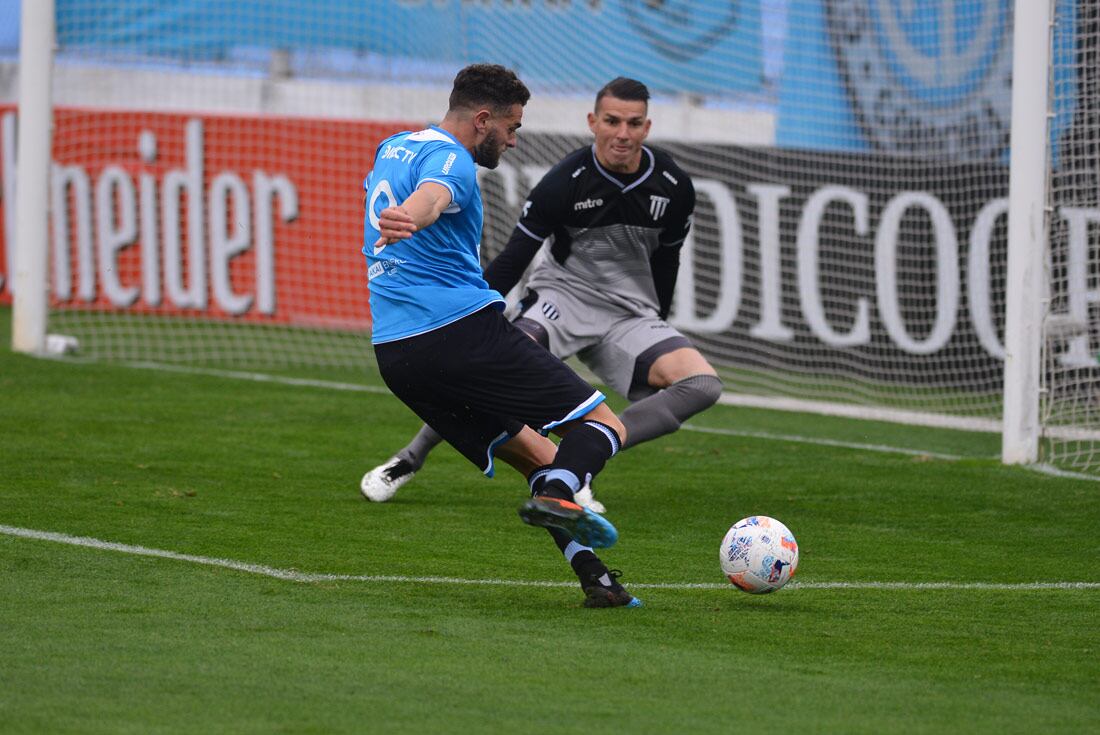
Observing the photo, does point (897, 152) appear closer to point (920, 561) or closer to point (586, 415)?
point (920, 561)

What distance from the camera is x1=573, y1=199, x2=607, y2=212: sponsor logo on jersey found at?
819 centimetres

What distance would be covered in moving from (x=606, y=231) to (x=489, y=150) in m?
2.38

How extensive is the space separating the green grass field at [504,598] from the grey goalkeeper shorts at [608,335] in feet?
2.09

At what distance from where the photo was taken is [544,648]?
5.23 metres

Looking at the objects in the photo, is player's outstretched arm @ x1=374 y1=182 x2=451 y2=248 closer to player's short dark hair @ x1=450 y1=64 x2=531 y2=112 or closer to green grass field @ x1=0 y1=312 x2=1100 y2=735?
player's short dark hair @ x1=450 y1=64 x2=531 y2=112

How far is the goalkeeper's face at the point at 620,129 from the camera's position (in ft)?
26.1

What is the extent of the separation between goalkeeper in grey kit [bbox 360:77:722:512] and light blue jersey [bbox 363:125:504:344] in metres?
1.80

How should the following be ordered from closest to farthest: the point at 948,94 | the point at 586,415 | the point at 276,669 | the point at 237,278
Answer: the point at 276,669 → the point at 586,415 → the point at 948,94 → the point at 237,278

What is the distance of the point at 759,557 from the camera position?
605cm

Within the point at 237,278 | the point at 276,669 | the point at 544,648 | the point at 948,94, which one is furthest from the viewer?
the point at 237,278

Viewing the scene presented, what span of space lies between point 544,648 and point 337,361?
10.1 metres

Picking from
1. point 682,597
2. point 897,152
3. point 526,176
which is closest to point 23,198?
point 526,176

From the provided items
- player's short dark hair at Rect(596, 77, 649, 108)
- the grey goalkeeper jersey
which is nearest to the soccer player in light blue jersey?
the grey goalkeeper jersey

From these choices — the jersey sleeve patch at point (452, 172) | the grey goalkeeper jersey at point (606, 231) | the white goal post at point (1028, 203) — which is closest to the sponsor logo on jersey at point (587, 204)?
the grey goalkeeper jersey at point (606, 231)
